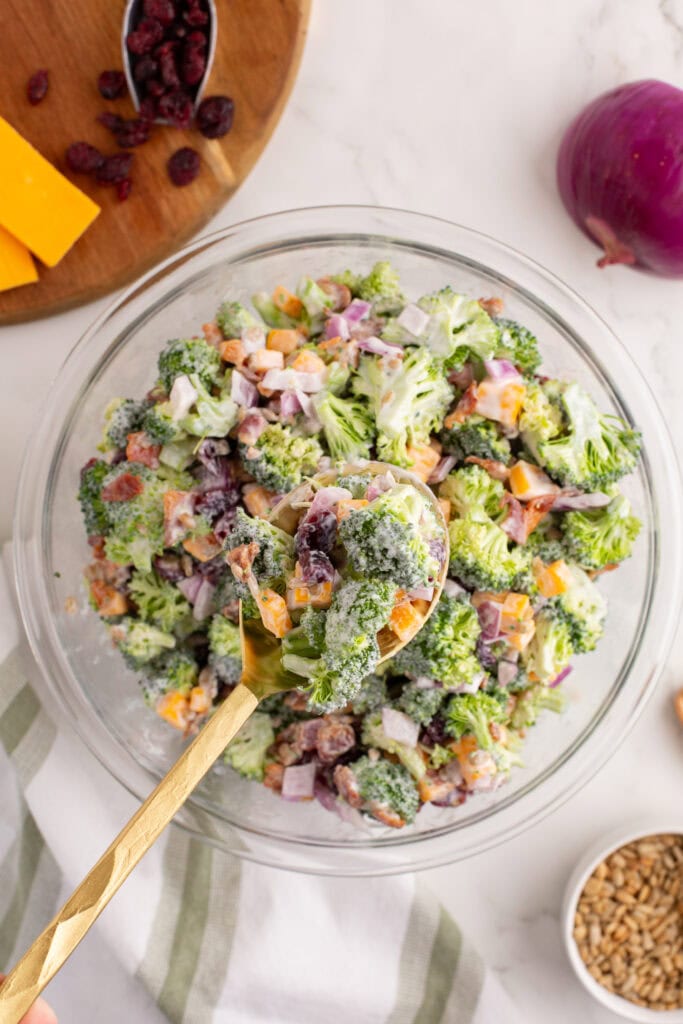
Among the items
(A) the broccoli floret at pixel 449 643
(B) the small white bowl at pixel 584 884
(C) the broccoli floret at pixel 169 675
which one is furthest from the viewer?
(B) the small white bowl at pixel 584 884

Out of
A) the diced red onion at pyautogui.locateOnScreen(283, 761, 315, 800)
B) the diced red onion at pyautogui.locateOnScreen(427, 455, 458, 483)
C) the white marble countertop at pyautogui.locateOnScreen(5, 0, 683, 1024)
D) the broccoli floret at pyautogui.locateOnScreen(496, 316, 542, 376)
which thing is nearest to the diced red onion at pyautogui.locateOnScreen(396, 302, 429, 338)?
the broccoli floret at pyautogui.locateOnScreen(496, 316, 542, 376)

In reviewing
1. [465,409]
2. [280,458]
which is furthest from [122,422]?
[465,409]

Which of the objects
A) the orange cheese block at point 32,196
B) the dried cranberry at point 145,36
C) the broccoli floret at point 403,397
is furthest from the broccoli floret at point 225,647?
the dried cranberry at point 145,36

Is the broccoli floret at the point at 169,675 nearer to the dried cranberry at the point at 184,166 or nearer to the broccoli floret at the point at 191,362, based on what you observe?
Answer: the broccoli floret at the point at 191,362

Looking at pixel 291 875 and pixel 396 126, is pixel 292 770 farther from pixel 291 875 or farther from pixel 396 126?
pixel 396 126

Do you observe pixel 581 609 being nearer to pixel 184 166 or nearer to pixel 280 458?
pixel 280 458

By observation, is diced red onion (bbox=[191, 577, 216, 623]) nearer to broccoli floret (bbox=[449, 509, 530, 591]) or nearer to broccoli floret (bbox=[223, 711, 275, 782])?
broccoli floret (bbox=[223, 711, 275, 782])
